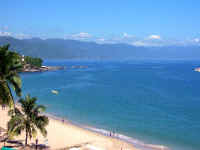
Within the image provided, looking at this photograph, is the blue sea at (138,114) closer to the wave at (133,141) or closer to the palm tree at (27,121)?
the wave at (133,141)

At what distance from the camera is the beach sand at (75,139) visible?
32.0 meters

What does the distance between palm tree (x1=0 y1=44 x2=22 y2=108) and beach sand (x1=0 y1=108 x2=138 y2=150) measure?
11.4 m

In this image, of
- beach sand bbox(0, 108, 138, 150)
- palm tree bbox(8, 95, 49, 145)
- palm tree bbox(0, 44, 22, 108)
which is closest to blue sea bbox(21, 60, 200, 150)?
beach sand bbox(0, 108, 138, 150)

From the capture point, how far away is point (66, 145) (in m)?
32.4

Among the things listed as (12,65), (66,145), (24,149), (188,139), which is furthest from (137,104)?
(12,65)

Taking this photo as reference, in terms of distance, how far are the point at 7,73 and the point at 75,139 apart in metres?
19.2

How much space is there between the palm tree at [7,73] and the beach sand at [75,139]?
11.4 metres

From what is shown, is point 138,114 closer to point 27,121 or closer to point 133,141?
point 133,141

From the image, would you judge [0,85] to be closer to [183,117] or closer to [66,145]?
[66,145]

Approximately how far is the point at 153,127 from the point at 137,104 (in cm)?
1992

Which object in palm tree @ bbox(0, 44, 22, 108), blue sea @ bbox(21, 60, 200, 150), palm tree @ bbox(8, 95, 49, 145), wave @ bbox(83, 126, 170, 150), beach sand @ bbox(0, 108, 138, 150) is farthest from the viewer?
blue sea @ bbox(21, 60, 200, 150)

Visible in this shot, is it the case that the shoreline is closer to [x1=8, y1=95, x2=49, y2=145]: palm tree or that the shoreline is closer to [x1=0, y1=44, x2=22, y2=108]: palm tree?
[x1=8, y1=95, x2=49, y2=145]: palm tree

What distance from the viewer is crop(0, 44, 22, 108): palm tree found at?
1808 centimetres

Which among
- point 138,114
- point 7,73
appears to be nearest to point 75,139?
point 7,73
